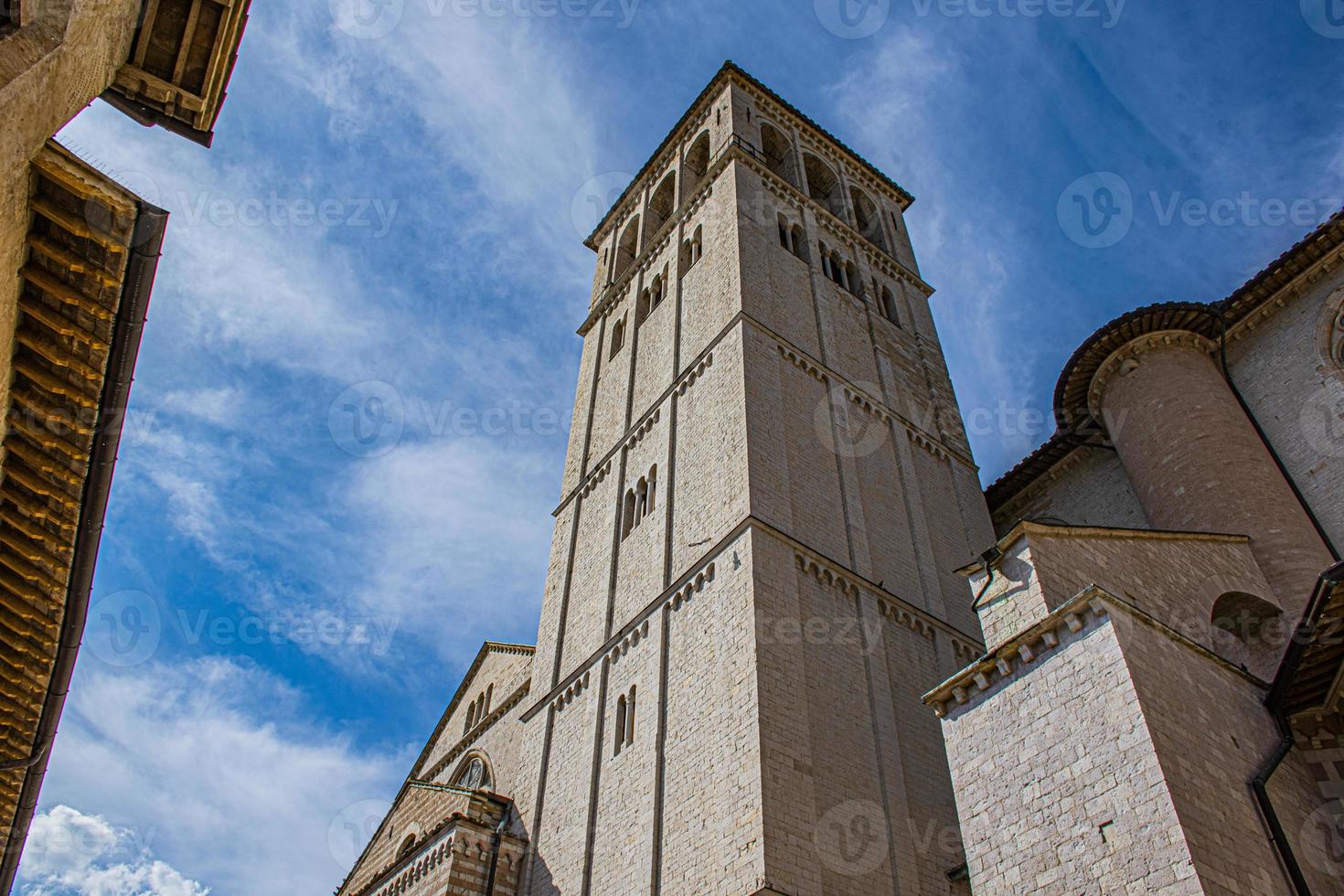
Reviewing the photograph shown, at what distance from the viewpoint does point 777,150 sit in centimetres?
2741

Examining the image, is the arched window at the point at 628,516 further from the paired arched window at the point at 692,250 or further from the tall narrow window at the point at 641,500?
the paired arched window at the point at 692,250

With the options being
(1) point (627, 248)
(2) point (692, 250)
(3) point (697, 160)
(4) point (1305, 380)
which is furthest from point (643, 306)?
(4) point (1305, 380)

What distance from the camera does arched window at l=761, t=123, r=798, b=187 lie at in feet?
87.2

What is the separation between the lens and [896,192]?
29.7 metres

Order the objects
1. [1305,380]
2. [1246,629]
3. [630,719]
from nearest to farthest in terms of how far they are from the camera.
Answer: [1246,629] → [630,719] → [1305,380]

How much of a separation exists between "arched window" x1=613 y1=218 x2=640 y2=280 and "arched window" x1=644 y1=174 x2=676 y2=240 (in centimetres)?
41

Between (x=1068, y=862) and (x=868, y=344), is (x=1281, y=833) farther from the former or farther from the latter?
(x=868, y=344)

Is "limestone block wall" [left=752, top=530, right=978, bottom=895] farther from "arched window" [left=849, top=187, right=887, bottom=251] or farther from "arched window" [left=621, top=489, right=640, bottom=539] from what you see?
"arched window" [left=849, top=187, right=887, bottom=251]

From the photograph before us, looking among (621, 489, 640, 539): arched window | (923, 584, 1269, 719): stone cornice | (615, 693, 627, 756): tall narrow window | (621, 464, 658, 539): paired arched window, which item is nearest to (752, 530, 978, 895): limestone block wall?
(923, 584, 1269, 719): stone cornice

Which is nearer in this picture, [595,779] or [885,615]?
[595,779]

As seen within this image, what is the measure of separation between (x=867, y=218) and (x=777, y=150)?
3.14 metres

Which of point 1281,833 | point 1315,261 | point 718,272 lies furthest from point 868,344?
point 1281,833

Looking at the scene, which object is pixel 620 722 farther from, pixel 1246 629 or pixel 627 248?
pixel 627 248

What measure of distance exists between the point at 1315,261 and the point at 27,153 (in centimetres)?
1772
